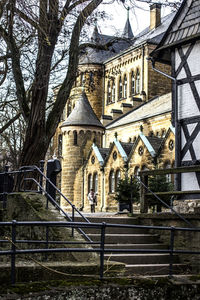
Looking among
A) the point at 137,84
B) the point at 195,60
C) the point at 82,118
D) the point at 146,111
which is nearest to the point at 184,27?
the point at 195,60

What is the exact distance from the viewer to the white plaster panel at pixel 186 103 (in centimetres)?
1659

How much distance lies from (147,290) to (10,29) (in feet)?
25.1

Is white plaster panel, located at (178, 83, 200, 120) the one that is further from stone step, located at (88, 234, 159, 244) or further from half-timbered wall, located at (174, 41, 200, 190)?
stone step, located at (88, 234, 159, 244)

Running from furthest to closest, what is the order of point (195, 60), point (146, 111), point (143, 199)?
point (146, 111) → point (195, 60) → point (143, 199)

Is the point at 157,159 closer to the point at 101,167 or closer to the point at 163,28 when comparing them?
the point at 101,167

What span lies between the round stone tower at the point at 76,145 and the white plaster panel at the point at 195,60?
1363 inches

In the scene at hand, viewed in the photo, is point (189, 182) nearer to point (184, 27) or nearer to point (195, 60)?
point (195, 60)

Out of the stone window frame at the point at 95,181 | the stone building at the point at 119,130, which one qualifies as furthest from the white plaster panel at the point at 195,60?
the stone window frame at the point at 95,181

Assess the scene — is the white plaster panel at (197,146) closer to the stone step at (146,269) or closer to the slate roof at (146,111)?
the stone step at (146,269)

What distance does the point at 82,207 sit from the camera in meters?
49.8

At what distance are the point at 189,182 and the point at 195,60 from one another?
4.05 meters

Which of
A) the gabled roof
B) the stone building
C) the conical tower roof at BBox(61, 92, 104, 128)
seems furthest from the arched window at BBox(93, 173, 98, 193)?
the gabled roof

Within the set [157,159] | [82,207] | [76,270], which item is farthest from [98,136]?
[76,270]

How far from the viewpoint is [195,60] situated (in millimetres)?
16688
